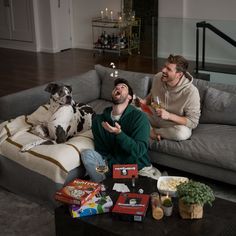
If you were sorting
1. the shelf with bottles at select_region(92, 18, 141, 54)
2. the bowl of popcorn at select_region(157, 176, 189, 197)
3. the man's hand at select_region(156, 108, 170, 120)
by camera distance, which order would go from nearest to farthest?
the bowl of popcorn at select_region(157, 176, 189, 197)
the man's hand at select_region(156, 108, 170, 120)
the shelf with bottles at select_region(92, 18, 141, 54)

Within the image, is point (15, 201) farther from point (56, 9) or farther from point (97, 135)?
point (56, 9)

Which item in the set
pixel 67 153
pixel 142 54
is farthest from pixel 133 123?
pixel 142 54

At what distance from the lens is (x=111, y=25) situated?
27.1 feet

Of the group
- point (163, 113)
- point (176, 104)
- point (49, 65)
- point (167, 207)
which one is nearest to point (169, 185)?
point (167, 207)

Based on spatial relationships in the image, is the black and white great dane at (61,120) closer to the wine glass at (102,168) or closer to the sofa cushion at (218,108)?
the wine glass at (102,168)

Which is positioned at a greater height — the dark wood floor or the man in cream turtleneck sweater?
the man in cream turtleneck sweater

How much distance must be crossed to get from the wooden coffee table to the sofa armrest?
5.16ft

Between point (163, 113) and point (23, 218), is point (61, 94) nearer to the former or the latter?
point (163, 113)

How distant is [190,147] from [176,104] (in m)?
0.40

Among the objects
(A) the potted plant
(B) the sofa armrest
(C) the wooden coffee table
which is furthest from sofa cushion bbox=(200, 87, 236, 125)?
(B) the sofa armrest

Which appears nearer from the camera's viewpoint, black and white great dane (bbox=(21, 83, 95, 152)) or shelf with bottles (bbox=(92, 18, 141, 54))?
black and white great dane (bbox=(21, 83, 95, 152))

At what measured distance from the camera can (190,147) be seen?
130 inches

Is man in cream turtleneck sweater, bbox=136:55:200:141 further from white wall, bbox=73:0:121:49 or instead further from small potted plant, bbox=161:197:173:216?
white wall, bbox=73:0:121:49

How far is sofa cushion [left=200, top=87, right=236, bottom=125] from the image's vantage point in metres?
3.60
